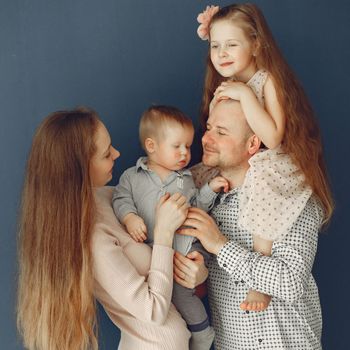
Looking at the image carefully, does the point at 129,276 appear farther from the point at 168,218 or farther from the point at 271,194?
the point at 271,194

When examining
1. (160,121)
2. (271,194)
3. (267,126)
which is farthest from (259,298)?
(160,121)

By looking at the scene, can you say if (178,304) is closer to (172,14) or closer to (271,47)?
(271,47)

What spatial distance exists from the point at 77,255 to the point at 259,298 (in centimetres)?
64

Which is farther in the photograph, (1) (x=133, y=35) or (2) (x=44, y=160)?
(1) (x=133, y=35)

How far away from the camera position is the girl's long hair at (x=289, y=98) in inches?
86.1

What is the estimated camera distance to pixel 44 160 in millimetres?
1997

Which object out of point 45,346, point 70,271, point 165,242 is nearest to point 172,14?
point 165,242

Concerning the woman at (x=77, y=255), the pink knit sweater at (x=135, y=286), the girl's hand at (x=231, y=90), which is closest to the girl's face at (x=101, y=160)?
the woman at (x=77, y=255)

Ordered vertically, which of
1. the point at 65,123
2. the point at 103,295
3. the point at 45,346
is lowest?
the point at 45,346

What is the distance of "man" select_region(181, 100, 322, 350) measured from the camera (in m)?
2.07

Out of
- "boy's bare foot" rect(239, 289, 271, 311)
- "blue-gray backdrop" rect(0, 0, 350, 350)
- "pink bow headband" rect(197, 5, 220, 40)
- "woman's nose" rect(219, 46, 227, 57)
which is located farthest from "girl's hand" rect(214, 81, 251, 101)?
"boy's bare foot" rect(239, 289, 271, 311)

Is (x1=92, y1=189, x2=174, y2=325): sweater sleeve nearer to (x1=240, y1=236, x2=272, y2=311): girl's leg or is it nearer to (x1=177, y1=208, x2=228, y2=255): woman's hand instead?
(x1=177, y1=208, x2=228, y2=255): woman's hand

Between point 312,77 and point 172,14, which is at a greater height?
point 172,14

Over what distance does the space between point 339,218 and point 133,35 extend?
1232mm
